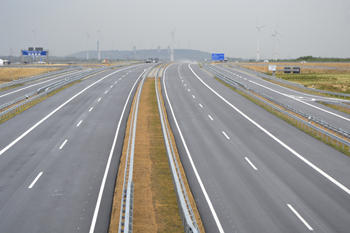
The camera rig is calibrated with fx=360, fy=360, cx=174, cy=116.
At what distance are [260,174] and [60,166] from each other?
1107 centimetres

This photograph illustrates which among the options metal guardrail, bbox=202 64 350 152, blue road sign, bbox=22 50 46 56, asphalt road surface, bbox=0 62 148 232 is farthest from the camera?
blue road sign, bbox=22 50 46 56

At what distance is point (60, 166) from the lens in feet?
66.2

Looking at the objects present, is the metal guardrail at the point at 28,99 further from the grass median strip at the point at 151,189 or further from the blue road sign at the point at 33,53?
the blue road sign at the point at 33,53

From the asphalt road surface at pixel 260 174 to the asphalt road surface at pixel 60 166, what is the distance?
451 centimetres

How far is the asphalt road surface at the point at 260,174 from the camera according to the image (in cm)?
1427

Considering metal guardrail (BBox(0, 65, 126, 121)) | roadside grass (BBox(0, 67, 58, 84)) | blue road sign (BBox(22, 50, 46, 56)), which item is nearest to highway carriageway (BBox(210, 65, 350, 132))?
metal guardrail (BBox(0, 65, 126, 121))

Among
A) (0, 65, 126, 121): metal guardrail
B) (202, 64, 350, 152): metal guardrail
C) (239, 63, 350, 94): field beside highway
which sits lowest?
(202, 64, 350, 152): metal guardrail

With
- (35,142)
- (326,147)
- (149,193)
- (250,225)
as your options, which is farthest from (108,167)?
(326,147)

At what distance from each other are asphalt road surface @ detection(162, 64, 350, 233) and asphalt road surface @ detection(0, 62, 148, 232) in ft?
14.8

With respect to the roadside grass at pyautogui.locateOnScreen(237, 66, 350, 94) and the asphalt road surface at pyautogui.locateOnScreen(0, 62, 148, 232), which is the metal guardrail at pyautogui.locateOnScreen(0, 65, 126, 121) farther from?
the roadside grass at pyautogui.locateOnScreen(237, 66, 350, 94)

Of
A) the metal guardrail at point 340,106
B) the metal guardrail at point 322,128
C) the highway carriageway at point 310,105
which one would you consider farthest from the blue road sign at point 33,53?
the metal guardrail at point 340,106

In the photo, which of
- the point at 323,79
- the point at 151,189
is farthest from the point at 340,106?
the point at 323,79

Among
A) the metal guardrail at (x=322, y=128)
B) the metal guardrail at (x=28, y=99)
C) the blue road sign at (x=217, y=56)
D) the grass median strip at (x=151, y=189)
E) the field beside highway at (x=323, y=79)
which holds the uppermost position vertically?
the blue road sign at (x=217, y=56)

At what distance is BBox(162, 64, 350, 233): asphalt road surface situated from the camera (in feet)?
46.8
